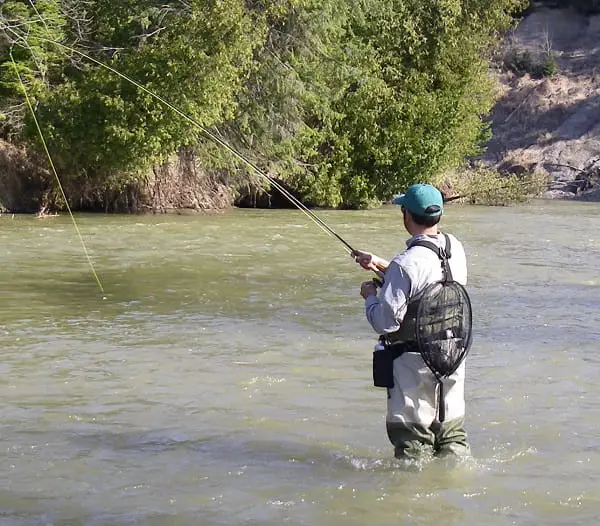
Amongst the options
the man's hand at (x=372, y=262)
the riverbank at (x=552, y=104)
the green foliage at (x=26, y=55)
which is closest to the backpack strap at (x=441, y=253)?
the man's hand at (x=372, y=262)

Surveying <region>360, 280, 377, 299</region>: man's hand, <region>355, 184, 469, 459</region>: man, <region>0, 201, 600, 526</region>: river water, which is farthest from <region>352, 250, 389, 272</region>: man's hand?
<region>0, 201, 600, 526</region>: river water

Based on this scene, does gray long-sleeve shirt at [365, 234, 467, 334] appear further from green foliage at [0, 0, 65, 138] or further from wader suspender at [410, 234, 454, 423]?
green foliage at [0, 0, 65, 138]

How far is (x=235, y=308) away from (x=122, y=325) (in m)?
1.50

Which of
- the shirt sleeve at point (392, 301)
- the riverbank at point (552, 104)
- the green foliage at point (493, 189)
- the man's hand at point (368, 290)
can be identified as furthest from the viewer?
the riverbank at point (552, 104)

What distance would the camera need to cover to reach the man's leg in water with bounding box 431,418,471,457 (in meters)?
5.58

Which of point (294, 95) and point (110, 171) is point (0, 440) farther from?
point (294, 95)

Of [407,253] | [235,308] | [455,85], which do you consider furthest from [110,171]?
[407,253]

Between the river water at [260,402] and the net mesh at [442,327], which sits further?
the river water at [260,402]

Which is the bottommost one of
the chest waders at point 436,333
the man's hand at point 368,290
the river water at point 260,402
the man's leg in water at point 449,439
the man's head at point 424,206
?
the river water at point 260,402

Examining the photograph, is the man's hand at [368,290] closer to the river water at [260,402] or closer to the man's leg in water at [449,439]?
the man's leg in water at [449,439]

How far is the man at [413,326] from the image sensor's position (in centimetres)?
533

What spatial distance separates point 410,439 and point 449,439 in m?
0.21

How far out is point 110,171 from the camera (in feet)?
81.0

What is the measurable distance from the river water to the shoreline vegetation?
28.4 ft
